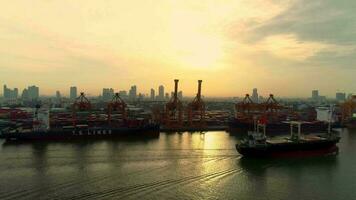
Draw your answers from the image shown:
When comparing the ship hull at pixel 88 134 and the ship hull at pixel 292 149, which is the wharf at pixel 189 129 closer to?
the ship hull at pixel 88 134

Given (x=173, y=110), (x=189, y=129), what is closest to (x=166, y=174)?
(x=189, y=129)

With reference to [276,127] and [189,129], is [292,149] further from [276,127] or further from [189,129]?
[189,129]

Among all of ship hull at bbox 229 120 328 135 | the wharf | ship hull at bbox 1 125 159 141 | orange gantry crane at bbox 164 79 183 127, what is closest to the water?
ship hull at bbox 1 125 159 141

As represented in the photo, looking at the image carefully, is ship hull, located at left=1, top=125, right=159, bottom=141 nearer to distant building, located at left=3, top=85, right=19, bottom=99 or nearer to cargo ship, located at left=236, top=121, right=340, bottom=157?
cargo ship, located at left=236, top=121, right=340, bottom=157

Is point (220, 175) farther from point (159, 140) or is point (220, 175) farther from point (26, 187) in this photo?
point (159, 140)

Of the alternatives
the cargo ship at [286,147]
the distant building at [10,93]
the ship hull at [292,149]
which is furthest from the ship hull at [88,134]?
the distant building at [10,93]
